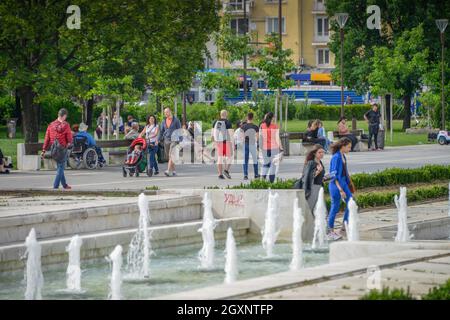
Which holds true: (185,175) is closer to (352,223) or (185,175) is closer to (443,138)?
(352,223)

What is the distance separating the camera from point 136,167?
31156 mm

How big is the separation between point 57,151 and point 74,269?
1052 centimetres

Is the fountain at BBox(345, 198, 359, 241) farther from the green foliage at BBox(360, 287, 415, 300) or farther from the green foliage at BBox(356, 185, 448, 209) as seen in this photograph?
the green foliage at BBox(360, 287, 415, 300)

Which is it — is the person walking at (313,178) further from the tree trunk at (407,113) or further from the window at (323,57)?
the window at (323,57)

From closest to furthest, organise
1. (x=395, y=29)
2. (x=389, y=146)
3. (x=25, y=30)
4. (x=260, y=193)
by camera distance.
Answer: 1. (x=260, y=193)
2. (x=25, y=30)
3. (x=389, y=146)
4. (x=395, y=29)

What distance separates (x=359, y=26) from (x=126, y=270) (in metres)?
54.9

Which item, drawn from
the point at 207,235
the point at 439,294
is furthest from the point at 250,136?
the point at 439,294

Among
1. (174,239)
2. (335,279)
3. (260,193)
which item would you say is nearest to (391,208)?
(260,193)

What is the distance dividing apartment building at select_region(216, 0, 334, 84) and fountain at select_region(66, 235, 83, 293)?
3333 inches

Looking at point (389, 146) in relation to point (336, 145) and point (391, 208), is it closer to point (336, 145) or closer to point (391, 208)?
point (391, 208)

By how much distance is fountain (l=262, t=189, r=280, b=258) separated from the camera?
19.6m

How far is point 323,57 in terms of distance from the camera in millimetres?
105375

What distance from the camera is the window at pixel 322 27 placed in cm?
10306

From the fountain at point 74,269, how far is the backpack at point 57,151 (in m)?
9.72
